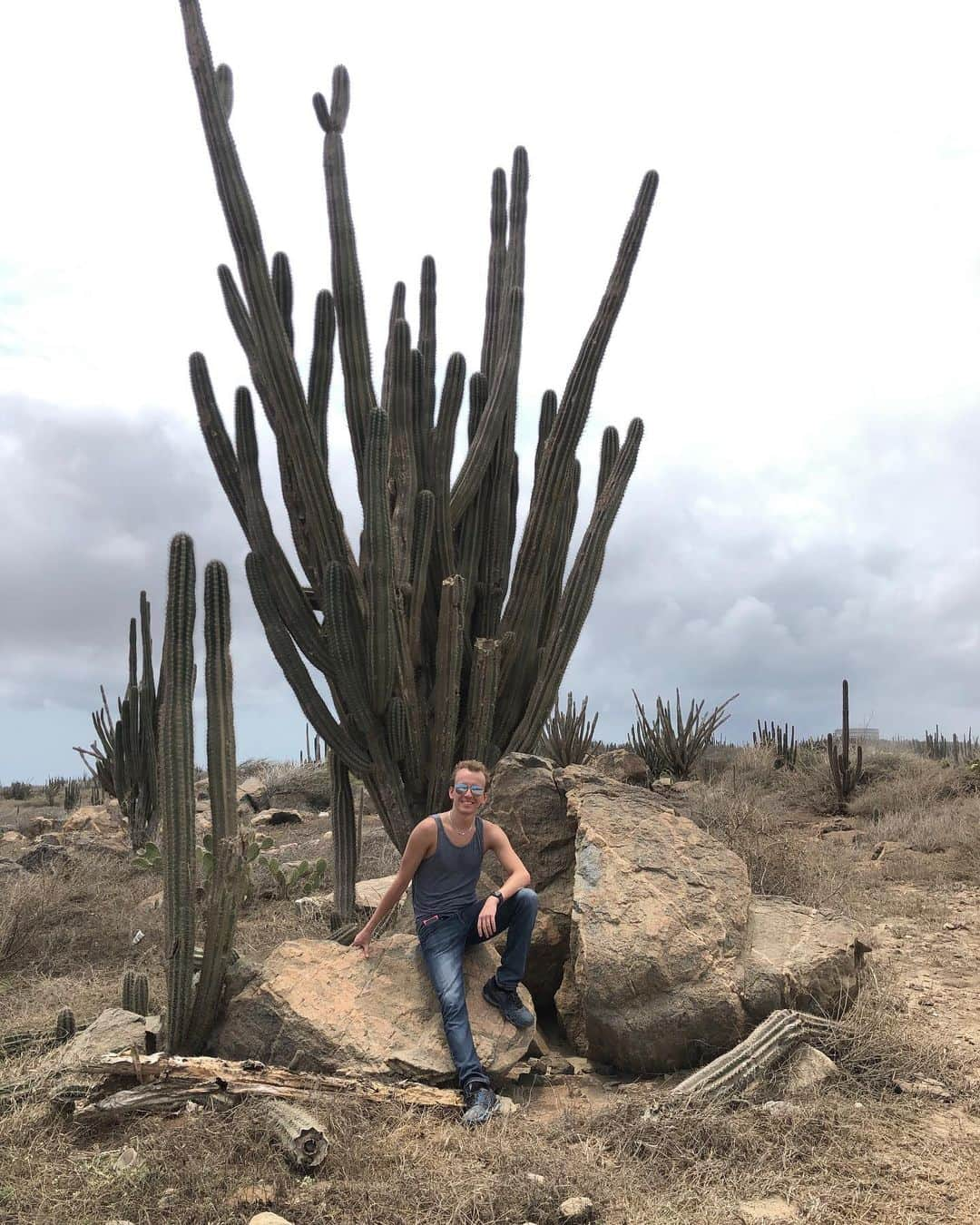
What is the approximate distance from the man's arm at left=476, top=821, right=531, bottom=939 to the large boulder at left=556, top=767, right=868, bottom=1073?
50 centimetres

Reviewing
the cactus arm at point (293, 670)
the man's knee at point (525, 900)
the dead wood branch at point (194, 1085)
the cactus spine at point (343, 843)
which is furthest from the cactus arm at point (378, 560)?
the dead wood branch at point (194, 1085)

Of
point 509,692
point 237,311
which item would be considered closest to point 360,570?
point 509,692

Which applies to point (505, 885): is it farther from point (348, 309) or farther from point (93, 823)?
point (93, 823)

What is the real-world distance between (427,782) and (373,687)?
92 cm

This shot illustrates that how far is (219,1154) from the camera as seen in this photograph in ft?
14.6

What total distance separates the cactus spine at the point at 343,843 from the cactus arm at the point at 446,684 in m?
0.73

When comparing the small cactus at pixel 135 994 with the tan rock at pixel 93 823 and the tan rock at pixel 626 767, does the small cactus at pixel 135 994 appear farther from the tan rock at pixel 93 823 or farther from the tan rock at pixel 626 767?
the tan rock at pixel 93 823

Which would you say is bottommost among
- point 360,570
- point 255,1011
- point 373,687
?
point 255,1011

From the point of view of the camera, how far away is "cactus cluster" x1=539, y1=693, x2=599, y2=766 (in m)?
14.9

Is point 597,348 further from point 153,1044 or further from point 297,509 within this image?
point 153,1044

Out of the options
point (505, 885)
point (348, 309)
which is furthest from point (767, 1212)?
point (348, 309)

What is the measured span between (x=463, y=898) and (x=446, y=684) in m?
2.21

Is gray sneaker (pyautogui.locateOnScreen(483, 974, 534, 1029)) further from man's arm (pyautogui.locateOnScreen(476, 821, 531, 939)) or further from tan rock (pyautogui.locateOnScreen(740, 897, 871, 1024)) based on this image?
tan rock (pyautogui.locateOnScreen(740, 897, 871, 1024))

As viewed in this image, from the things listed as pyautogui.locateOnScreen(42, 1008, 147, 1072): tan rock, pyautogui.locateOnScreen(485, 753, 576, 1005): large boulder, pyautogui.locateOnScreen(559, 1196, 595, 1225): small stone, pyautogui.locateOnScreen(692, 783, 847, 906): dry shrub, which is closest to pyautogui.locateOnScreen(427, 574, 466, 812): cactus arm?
pyautogui.locateOnScreen(485, 753, 576, 1005): large boulder
